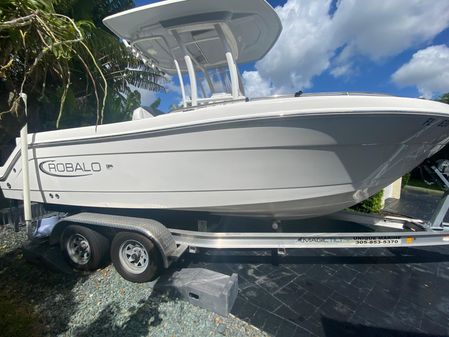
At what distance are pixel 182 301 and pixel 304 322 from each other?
118 centimetres

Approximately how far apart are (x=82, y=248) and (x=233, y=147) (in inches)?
93.8

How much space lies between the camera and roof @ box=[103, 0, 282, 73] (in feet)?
8.72

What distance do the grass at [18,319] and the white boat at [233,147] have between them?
1173 mm

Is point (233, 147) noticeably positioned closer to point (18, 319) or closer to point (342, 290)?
point (342, 290)

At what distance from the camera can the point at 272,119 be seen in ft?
7.20

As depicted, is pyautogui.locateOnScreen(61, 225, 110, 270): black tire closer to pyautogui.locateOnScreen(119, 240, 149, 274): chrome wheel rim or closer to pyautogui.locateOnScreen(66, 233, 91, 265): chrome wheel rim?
pyautogui.locateOnScreen(66, 233, 91, 265): chrome wheel rim

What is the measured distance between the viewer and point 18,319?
222 cm

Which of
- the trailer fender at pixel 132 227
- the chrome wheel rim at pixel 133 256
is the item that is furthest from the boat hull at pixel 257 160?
the chrome wheel rim at pixel 133 256

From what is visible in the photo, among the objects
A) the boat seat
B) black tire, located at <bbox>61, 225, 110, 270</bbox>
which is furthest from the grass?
the boat seat

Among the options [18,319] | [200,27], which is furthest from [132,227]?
[200,27]

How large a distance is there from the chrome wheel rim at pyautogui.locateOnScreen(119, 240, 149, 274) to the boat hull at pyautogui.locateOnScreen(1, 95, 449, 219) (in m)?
0.47

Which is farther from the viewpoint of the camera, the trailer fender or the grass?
the trailer fender

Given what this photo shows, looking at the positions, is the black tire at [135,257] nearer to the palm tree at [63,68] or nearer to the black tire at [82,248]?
the black tire at [82,248]

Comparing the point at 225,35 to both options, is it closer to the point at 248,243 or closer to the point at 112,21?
the point at 112,21
